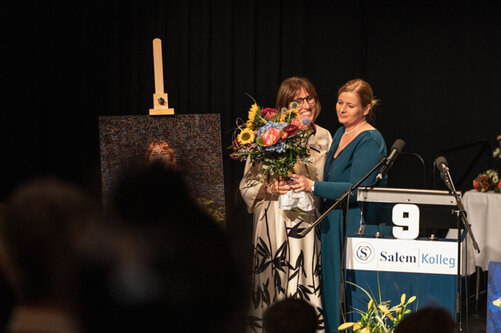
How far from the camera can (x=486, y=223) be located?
493 centimetres

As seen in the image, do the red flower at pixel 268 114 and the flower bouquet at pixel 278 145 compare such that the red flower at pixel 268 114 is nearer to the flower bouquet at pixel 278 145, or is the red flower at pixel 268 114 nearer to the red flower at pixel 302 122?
the flower bouquet at pixel 278 145

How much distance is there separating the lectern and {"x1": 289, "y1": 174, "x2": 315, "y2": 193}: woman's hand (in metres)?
Answer: 0.44

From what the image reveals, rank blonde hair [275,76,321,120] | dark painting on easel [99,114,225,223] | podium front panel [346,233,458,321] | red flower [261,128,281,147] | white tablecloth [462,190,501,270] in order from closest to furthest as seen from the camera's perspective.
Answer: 1. podium front panel [346,233,458,321]
2. red flower [261,128,281,147]
3. blonde hair [275,76,321,120]
4. dark painting on easel [99,114,225,223]
5. white tablecloth [462,190,501,270]

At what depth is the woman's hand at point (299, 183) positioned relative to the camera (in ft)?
11.2

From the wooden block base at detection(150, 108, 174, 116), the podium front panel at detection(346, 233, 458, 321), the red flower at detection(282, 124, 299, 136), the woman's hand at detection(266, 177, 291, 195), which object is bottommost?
the podium front panel at detection(346, 233, 458, 321)

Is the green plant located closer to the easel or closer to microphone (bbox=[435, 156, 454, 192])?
microphone (bbox=[435, 156, 454, 192])

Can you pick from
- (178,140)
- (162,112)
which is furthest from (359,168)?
(162,112)

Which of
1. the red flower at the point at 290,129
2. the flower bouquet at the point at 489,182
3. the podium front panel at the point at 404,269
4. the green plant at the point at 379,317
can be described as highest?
the red flower at the point at 290,129

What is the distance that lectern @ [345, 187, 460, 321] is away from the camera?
293 cm

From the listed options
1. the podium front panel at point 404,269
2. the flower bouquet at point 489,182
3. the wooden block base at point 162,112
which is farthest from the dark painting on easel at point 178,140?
the flower bouquet at point 489,182

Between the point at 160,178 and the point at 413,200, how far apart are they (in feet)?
6.44

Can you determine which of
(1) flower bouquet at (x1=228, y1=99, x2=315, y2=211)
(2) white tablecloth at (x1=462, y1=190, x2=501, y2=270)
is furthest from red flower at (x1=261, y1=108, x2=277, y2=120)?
(2) white tablecloth at (x1=462, y1=190, x2=501, y2=270)

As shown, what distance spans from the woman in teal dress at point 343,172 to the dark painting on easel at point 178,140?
60 centimetres

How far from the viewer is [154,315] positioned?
1.22 meters
